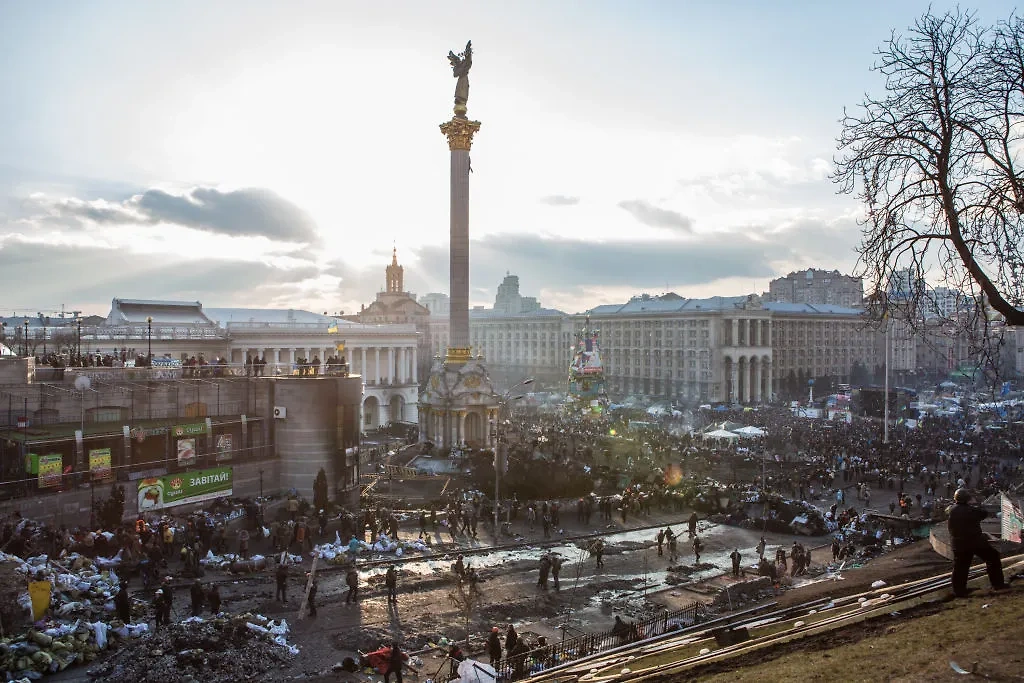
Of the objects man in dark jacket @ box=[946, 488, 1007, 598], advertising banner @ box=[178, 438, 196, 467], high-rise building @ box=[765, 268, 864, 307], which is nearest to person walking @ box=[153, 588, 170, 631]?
advertising banner @ box=[178, 438, 196, 467]

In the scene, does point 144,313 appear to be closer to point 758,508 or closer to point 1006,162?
point 758,508

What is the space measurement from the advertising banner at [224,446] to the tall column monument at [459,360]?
1772 cm

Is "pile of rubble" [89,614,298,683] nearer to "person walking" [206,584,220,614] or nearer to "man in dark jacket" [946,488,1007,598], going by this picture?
"person walking" [206,584,220,614]

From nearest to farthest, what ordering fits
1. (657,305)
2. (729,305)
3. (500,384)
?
(729,305), (657,305), (500,384)

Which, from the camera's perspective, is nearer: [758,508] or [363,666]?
[363,666]

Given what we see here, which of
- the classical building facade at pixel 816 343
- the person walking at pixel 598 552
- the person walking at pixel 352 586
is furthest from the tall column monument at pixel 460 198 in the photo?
the classical building facade at pixel 816 343

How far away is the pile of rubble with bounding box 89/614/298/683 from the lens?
521 inches

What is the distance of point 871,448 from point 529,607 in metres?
31.8

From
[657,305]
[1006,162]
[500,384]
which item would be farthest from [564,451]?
[500,384]

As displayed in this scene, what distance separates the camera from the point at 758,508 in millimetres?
29547

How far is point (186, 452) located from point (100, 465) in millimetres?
2865

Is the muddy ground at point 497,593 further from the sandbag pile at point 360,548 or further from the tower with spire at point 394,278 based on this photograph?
the tower with spire at point 394,278

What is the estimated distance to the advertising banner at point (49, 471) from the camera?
70.1 feet

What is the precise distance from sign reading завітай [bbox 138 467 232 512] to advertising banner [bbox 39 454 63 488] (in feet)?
7.49
